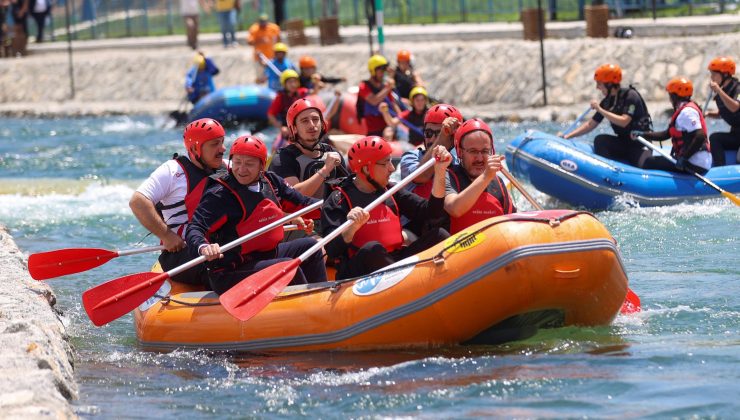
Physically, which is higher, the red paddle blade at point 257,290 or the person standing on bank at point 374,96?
the person standing on bank at point 374,96

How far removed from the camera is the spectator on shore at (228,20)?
26.0 m

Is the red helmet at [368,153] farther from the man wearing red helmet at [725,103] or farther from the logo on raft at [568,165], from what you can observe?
the man wearing red helmet at [725,103]

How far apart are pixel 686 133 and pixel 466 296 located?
5817mm

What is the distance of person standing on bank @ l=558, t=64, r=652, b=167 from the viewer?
42.3 feet

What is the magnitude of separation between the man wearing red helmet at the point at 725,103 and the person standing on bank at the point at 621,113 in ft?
2.27

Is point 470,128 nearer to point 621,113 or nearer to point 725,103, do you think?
point 621,113

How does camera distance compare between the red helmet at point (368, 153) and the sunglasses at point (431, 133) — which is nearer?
the red helmet at point (368, 153)

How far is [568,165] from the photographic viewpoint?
12977 mm

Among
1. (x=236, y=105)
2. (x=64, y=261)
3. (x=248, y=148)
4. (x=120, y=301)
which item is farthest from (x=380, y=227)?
(x=236, y=105)

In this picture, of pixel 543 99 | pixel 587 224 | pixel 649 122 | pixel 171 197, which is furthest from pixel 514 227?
pixel 543 99

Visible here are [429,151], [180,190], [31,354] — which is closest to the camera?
[31,354]

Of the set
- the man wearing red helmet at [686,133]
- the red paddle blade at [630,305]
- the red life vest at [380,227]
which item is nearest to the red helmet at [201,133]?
the red life vest at [380,227]

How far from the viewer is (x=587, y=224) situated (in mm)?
7355

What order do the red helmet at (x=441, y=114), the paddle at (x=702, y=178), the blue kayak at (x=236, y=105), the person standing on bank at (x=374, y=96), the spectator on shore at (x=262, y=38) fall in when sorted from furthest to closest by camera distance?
the spectator on shore at (x=262, y=38)
the blue kayak at (x=236, y=105)
the person standing on bank at (x=374, y=96)
the paddle at (x=702, y=178)
the red helmet at (x=441, y=114)
